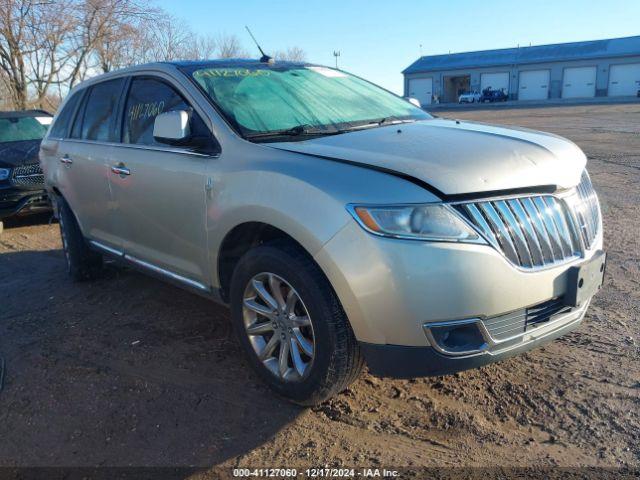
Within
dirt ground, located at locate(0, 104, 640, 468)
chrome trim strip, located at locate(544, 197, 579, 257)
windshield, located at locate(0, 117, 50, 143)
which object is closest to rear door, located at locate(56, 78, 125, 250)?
dirt ground, located at locate(0, 104, 640, 468)

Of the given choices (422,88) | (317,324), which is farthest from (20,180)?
(422,88)

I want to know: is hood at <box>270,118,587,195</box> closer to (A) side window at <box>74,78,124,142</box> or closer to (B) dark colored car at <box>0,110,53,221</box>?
(A) side window at <box>74,78,124,142</box>

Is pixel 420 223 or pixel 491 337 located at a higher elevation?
pixel 420 223

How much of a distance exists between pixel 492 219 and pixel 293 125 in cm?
146

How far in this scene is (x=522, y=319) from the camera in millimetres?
2580

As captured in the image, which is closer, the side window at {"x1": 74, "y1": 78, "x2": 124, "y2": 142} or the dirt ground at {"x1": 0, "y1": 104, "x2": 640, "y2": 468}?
the dirt ground at {"x1": 0, "y1": 104, "x2": 640, "y2": 468}

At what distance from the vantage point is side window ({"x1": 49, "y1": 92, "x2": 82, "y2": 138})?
5.19m

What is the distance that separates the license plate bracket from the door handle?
295 cm

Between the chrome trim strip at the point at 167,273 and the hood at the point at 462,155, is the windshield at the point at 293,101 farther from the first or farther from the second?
the chrome trim strip at the point at 167,273

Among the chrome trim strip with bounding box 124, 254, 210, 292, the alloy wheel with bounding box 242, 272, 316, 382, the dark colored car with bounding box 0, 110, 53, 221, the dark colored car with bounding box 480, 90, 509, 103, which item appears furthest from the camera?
the dark colored car with bounding box 480, 90, 509, 103

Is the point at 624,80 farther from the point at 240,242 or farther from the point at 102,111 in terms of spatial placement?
the point at 240,242

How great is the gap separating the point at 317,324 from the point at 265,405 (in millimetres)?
724

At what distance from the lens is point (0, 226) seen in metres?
7.94

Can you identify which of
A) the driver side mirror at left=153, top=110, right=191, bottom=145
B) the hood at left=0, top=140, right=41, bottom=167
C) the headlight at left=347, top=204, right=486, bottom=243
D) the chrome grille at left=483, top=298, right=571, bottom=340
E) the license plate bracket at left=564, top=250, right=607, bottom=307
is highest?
the driver side mirror at left=153, top=110, right=191, bottom=145
